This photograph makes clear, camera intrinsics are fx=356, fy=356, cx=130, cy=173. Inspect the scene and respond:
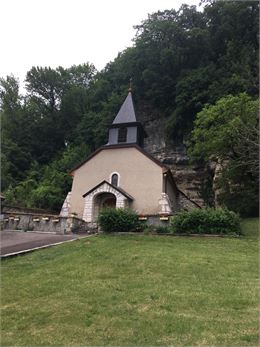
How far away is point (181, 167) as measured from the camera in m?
30.2

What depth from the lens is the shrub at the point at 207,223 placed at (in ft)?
44.9

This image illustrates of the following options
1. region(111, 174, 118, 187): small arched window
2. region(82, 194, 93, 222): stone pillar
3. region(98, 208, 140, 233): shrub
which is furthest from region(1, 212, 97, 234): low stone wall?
region(111, 174, 118, 187): small arched window

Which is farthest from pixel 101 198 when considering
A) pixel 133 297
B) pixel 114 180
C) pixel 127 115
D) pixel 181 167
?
pixel 133 297

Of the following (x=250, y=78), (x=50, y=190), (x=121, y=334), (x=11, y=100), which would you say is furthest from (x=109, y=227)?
(x=11, y=100)

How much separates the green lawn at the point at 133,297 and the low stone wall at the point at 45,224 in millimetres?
5531

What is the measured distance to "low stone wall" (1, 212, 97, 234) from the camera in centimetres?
1700

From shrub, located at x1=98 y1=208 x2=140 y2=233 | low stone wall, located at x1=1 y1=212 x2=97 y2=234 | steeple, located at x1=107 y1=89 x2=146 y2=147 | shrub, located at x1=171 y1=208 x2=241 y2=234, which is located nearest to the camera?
shrub, located at x1=171 y1=208 x2=241 y2=234

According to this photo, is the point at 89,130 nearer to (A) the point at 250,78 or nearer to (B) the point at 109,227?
(A) the point at 250,78

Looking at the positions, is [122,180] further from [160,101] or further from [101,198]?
[160,101]

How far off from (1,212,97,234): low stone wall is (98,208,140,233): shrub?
2.16 metres

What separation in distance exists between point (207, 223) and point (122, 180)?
9.76 m

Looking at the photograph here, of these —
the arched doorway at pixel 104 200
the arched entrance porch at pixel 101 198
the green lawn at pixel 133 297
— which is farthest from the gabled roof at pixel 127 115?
the green lawn at pixel 133 297

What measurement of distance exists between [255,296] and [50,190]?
25.1m

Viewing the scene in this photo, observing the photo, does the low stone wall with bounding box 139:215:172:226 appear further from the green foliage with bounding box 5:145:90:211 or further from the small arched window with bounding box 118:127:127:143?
the green foliage with bounding box 5:145:90:211
